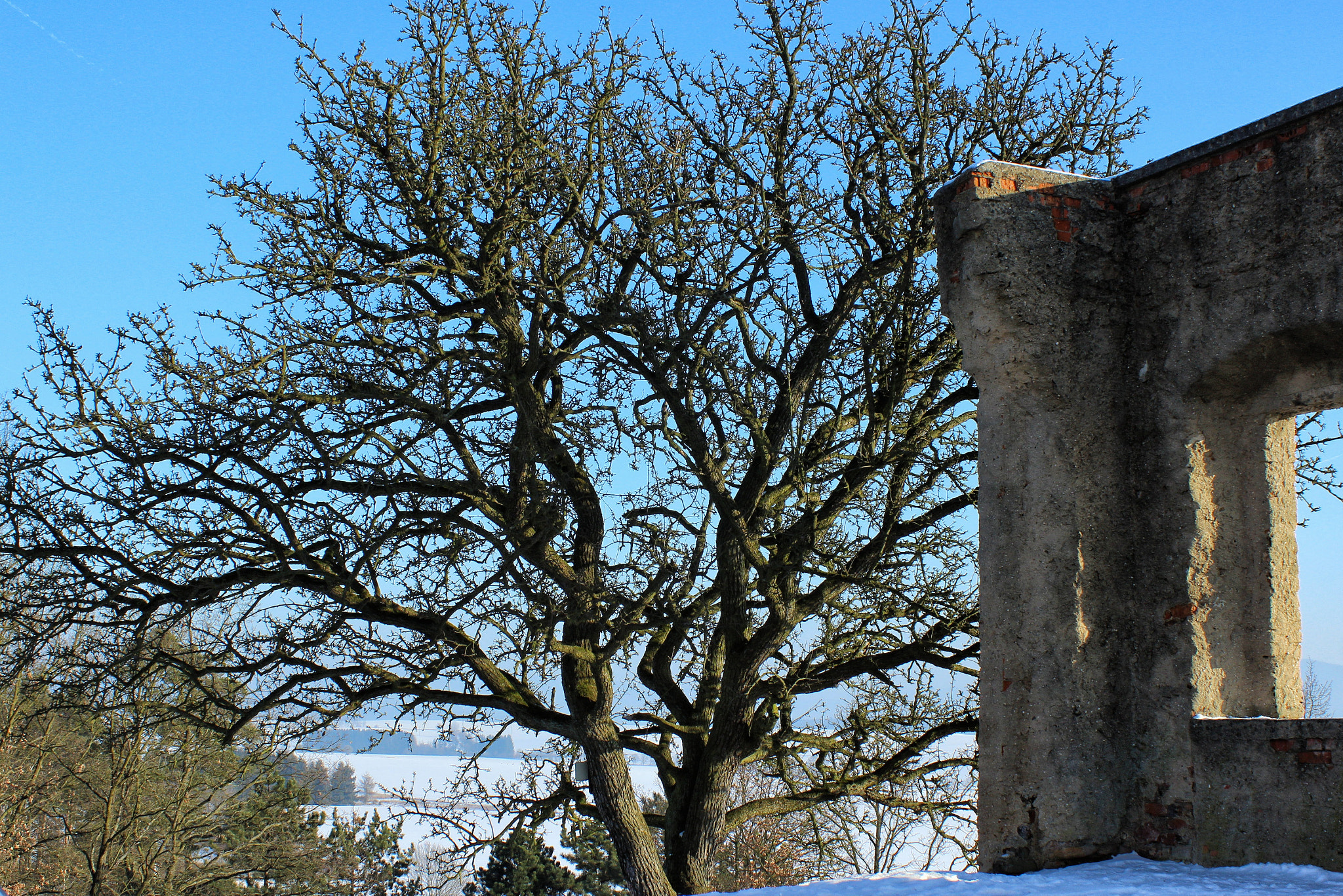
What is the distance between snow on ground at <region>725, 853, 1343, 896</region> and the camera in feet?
11.4

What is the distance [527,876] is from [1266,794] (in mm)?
15375

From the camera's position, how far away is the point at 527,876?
1712cm

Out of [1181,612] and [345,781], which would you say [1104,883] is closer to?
[1181,612]

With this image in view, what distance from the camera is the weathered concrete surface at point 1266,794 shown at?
150 inches

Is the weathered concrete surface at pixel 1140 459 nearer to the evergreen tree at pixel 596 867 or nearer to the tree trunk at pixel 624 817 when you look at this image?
the tree trunk at pixel 624 817

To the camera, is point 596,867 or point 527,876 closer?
point 527,876

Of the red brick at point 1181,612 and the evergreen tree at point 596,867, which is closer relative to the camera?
the red brick at point 1181,612

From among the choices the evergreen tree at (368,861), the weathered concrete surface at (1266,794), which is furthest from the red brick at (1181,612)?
the evergreen tree at (368,861)

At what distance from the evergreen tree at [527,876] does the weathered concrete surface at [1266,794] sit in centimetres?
1317

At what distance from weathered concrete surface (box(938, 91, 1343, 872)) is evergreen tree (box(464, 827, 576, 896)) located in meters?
12.8

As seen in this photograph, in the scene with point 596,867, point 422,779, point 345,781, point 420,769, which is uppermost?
point 422,779

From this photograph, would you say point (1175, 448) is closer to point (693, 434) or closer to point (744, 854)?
Answer: point (693, 434)

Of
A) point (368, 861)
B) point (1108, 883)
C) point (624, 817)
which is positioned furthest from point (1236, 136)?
point (368, 861)

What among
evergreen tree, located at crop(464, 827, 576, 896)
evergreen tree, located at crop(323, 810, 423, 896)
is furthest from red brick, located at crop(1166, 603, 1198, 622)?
evergreen tree, located at crop(323, 810, 423, 896)
